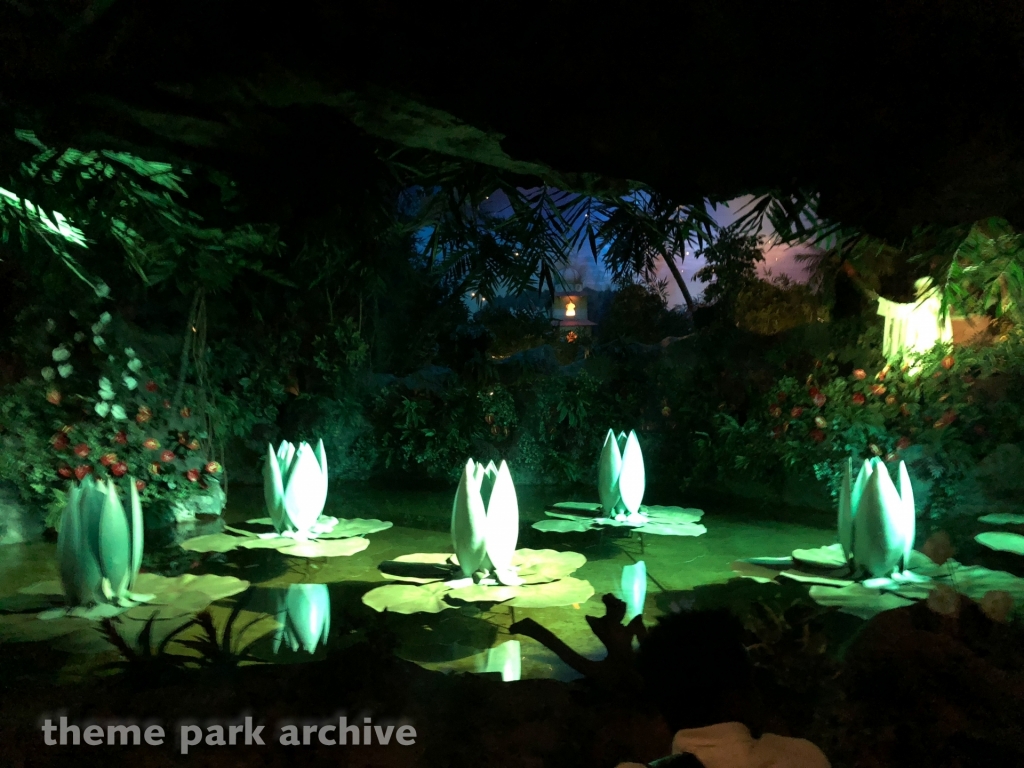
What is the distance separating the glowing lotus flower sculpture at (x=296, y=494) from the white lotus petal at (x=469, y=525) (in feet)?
3.82

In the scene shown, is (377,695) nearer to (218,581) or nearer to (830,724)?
(830,724)

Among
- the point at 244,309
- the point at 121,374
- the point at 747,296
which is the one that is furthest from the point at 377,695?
the point at 747,296

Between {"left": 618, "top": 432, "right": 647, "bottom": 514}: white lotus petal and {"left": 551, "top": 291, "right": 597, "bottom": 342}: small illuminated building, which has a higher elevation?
{"left": 551, "top": 291, "right": 597, "bottom": 342}: small illuminated building

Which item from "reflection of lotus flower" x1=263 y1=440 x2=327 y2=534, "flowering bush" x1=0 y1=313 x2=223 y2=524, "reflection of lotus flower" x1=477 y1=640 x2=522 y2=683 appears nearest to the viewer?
"reflection of lotus flower" x1=477 y1=640 x2=522 y2=683

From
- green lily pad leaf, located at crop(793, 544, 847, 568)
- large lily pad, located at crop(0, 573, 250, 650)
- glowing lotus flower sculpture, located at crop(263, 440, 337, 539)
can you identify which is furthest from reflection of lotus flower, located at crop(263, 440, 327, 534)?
green lily pad leaf, located at crop(793, 544, 847, 568)

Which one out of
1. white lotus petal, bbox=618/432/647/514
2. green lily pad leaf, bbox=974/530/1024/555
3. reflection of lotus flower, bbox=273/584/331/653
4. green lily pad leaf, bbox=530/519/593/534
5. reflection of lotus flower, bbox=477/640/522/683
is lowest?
reflection of lotus flower, bbox=477/640/522/683

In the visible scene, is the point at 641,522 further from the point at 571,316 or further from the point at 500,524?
the point at 571,316

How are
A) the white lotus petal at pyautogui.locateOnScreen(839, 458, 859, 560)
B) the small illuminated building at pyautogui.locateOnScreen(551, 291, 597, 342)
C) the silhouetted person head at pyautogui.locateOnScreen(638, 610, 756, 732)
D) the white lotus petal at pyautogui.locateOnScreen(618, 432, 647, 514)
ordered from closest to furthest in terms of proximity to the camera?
the silhouetted person head at pyautogui.locateOnScreen(638, 610, 756, 732)
the white lotus petal at pyautogui.locateOnScreen(839, 458, 859, 560)
the white lotus petal at pyautogui.locateOnScreen(618, 432, 647, 514)
the small illuminated building at pyautogui.locateOnScreen(551, 291, 597, 342)

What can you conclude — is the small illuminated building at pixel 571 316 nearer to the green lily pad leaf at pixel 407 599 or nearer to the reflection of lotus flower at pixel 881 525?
the reflection of lotus flower at pixel 881 525

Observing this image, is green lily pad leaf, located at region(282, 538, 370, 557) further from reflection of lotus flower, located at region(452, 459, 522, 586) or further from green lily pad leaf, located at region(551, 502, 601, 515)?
green lily pad leaf, located at region(551, 502, 601, 515)

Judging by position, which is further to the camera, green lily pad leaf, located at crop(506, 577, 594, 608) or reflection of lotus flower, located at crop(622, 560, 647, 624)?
reflection of lotus flower, located at crop(622, 560, 647, 624)

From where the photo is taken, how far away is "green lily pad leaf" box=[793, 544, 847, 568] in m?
3.27

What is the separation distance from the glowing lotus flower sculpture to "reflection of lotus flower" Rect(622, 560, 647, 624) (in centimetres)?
170

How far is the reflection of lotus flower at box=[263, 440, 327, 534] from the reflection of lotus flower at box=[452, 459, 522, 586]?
1165 millimetres
